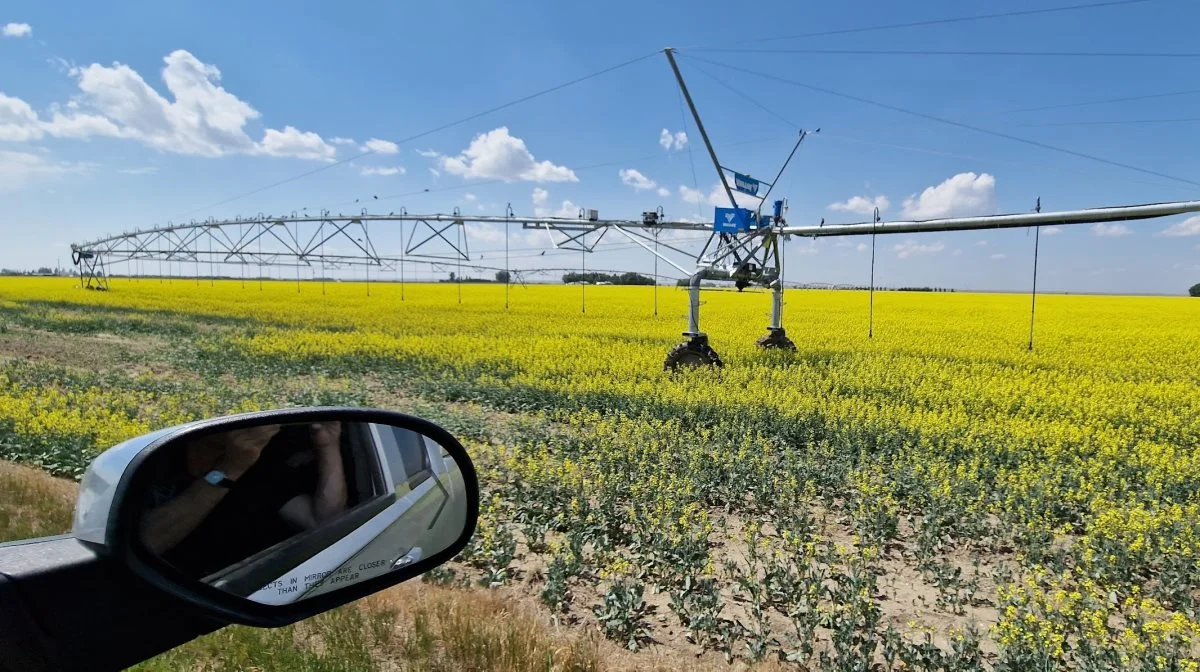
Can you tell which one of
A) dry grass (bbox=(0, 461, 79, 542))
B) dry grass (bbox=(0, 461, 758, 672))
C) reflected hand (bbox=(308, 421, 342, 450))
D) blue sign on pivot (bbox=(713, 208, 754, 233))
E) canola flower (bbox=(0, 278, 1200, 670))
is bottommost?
canola flower (bbox=(0, 278, 1200, 670))

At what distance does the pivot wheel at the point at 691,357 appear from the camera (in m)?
14.1

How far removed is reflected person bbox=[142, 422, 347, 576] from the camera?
1521 mm

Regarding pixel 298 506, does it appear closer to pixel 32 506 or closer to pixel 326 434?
pixel 326 434

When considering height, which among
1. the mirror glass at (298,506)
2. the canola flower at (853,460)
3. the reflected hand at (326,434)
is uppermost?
the reflected hand at (326,434)

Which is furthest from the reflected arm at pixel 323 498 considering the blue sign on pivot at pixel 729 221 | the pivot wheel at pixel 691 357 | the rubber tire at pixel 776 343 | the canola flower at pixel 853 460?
the rubber tire at pixel 776 343

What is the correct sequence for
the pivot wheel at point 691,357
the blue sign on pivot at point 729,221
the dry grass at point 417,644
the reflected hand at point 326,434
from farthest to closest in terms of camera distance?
1. the blue sign on pivot at point 729,221
2. the pivot wheel at point 691,357
3. the dry grass at point 417,644
4. the reflected hand at point 326,434

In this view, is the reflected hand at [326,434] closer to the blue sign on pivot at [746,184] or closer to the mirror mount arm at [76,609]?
the mirror mount arm at [76,609]

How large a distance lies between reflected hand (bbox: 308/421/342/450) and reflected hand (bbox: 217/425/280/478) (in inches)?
8.1

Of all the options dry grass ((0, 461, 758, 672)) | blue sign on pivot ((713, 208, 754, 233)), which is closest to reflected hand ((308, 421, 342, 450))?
dry grass ((0, 461, 758, 672))

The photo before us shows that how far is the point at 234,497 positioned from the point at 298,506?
0.82ft

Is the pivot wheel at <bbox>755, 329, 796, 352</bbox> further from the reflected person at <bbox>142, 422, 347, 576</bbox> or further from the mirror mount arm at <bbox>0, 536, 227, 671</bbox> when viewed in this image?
the mirror mount arm at <bbox>0, 536, 227, 671</bbox>

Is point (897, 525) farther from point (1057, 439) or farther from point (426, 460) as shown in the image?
Answer: point (426, 460)

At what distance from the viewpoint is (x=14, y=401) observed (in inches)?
357

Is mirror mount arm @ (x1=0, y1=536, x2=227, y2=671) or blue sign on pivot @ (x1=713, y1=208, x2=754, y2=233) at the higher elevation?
blue sign on pivot @ (x1=713, y1=208, x2=754, y2=233)
